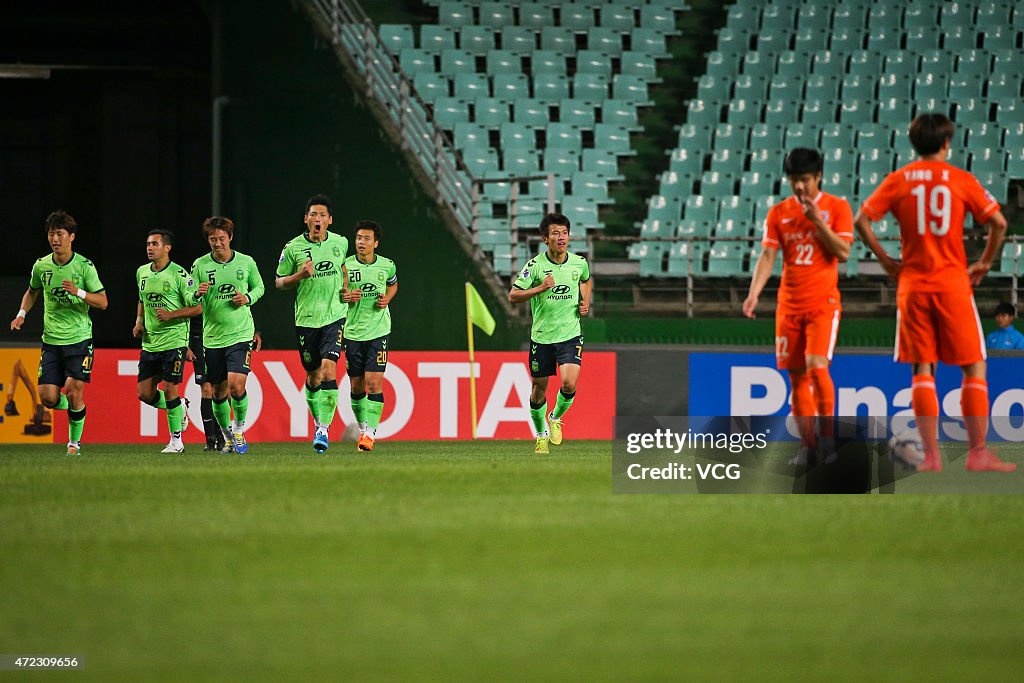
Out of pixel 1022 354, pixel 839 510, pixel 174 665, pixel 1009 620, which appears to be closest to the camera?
pixel 174 665

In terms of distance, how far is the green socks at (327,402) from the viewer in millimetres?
12359

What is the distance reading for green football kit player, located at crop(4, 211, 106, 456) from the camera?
41.2 feet

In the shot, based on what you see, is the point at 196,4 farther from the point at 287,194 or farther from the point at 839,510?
the point at 839,510

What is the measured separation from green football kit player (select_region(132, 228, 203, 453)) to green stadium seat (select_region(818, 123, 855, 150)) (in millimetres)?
11034

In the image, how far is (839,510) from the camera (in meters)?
6.36

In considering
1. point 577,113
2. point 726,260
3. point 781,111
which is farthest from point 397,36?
point 726,260

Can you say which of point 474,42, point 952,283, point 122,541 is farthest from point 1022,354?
point 122,541

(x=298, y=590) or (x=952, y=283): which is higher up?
(x=952, y=283)

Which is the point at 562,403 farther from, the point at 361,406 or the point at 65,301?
the point at 65,301

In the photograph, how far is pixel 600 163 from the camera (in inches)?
790

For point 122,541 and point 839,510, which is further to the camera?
point 839,510

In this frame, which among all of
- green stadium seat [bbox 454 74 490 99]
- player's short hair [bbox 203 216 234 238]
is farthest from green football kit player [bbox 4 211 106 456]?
green stadium seat [bbox 454 74 490 99]

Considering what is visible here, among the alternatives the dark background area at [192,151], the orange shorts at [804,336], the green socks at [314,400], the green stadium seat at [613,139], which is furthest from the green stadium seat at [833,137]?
the orange shorts at [804,336]

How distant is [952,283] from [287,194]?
10765 millimetres
